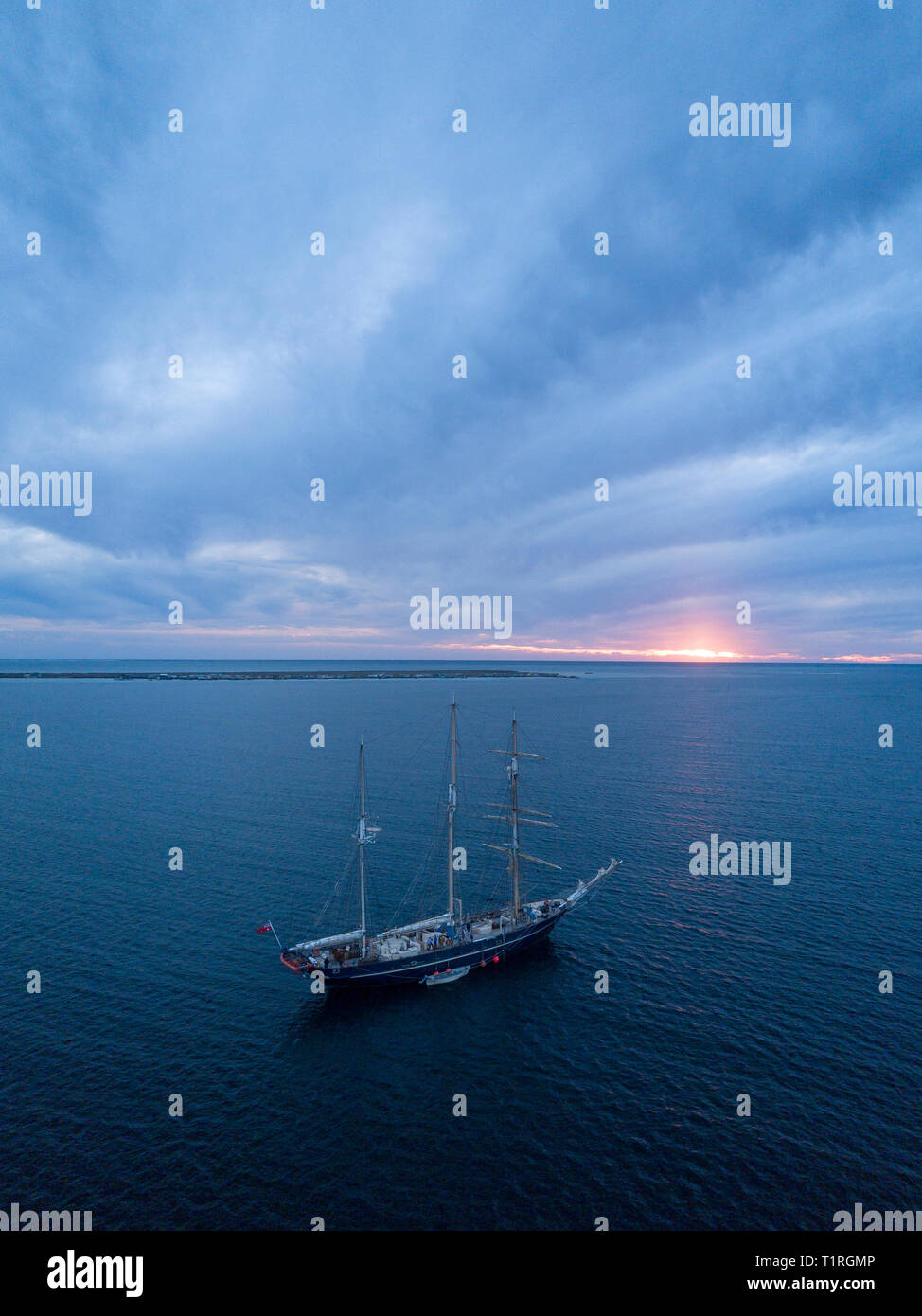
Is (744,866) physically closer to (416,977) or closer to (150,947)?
(416,977)

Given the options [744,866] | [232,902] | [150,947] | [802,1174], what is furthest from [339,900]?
[744,866]

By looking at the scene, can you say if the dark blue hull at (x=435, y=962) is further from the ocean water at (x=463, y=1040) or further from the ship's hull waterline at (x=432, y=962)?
the ocean water at (x=463, y=1040)

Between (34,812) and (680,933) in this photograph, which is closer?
(680,933)

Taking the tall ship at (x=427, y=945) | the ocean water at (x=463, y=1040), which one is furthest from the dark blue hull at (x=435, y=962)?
the ocean water at (x=463, y=1040)

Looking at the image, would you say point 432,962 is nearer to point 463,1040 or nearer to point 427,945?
point 427,945

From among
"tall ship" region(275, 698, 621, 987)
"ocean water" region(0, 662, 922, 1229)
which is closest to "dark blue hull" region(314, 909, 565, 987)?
"tall ship" region(275, 698, 621, 987)

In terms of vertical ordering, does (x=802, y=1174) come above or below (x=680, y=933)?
below
